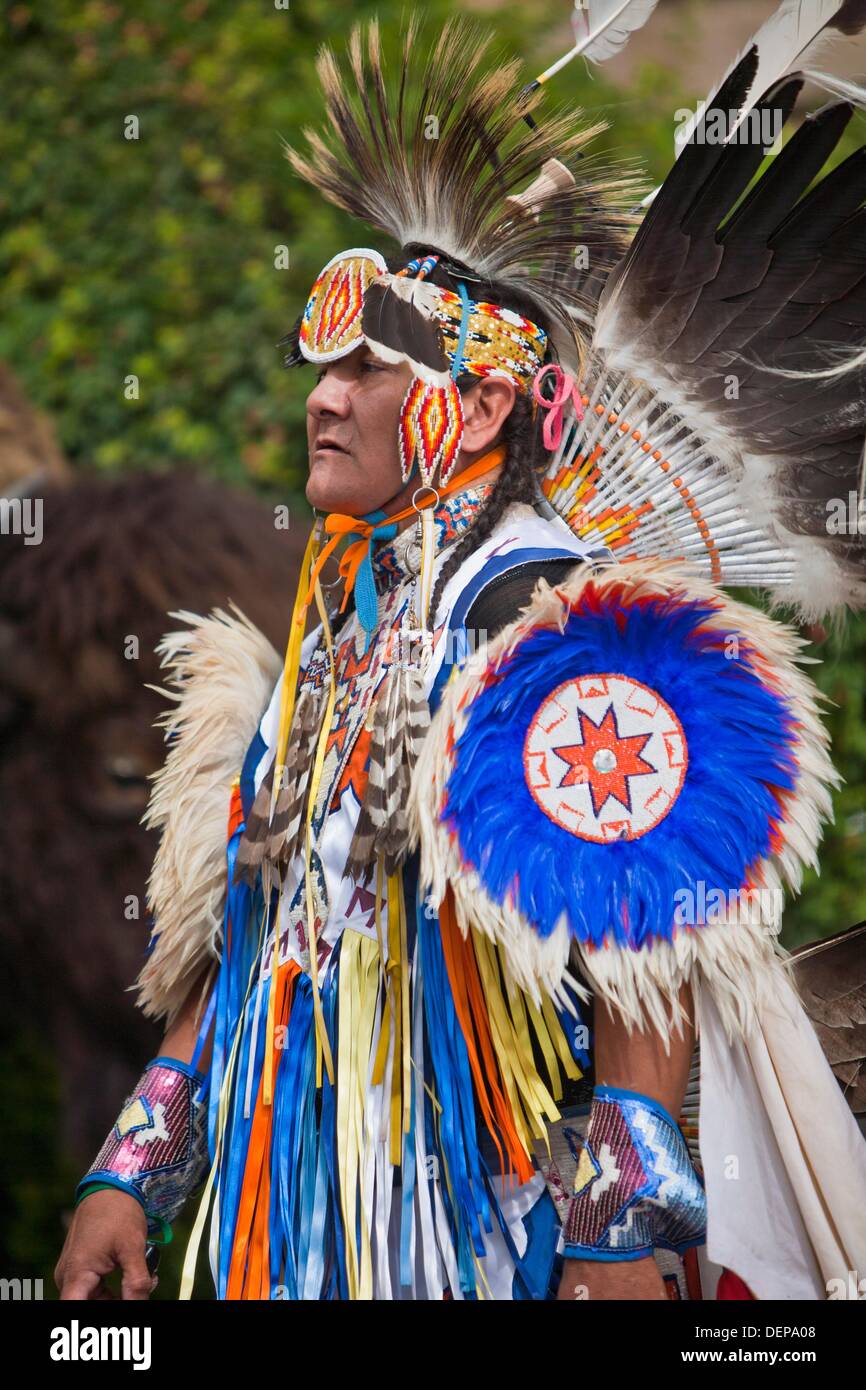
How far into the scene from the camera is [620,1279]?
5.83 feet

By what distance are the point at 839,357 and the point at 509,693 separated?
2.15ft

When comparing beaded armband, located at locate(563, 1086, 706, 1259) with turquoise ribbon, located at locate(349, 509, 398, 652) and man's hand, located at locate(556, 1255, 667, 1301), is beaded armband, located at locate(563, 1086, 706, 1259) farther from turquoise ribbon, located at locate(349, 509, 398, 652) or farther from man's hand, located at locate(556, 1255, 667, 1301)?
turquoise ribbon, located at locate(349, 509, 398, 652)

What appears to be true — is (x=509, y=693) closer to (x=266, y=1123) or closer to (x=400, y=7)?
(x=266, y=1123)

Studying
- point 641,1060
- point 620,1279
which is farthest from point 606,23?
point 620,1279

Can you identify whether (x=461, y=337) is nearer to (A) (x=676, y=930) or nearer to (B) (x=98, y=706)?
(A) (x=676, y=930)

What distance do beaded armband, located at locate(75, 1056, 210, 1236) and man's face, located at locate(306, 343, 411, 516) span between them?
33.7 inches

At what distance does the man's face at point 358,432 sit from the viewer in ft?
6.88

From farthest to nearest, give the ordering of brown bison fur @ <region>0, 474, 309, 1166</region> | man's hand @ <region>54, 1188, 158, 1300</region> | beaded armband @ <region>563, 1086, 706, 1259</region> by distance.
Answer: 1. brown bison fur @ <region>0, 474, 309, 1166</region>
2. man's hand @ <region>54, 1188, 158, 1300</region>
3. beaded armband @ <region>563, 1086, 706, 1259</region>

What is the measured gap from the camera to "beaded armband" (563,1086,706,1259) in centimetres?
177

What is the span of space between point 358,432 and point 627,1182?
104 cm

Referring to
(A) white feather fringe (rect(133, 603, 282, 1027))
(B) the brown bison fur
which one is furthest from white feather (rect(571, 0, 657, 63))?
(B) the brown bison fur

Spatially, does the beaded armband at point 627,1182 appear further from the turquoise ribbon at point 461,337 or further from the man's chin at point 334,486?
the turquoise ribbon at point 461,337

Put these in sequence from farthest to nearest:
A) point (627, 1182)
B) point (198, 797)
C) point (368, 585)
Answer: point (198, 797) → point (368, 585) → point (627, 1182)

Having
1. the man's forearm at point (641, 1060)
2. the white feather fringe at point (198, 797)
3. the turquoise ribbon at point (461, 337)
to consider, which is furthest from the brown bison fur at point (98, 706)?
the man's forearm at point (641, 1060)
